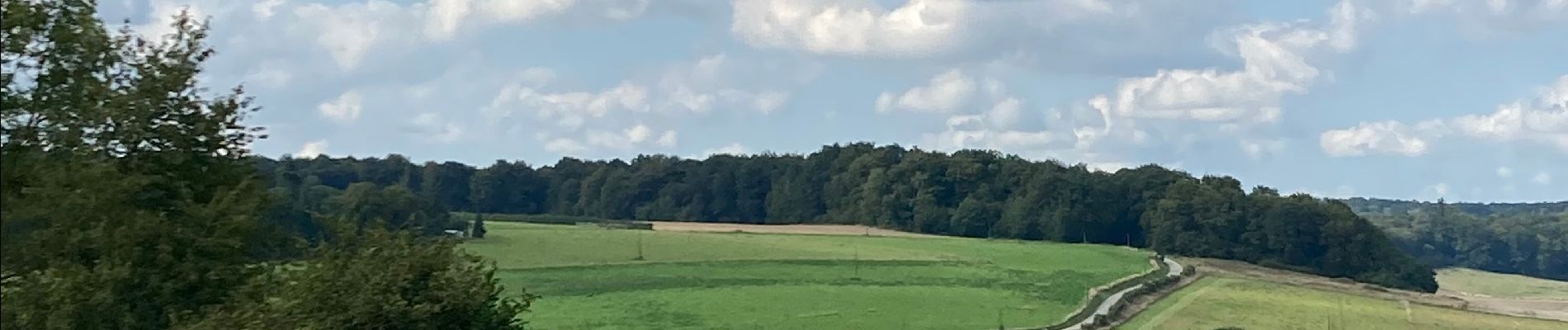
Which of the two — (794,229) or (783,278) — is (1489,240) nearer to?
(794,229)

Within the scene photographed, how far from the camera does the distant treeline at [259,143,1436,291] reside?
290 feet

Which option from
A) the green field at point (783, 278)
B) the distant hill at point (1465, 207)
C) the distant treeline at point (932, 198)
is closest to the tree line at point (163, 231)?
the green field at point (783, 278)

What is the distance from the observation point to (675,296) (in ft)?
171

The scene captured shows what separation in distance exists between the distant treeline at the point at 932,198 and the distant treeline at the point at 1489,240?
9.05m

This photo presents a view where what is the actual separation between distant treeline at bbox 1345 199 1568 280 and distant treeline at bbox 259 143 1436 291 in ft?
29.7

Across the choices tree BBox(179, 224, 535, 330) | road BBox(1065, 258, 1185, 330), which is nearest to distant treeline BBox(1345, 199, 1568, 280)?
road BBox(1065, 258, 1185, 330)

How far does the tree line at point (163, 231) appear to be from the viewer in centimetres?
1584

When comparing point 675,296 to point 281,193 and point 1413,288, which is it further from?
point 1413,288

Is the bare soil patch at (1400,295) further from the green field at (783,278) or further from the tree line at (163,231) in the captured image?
the tree line at (163,231)

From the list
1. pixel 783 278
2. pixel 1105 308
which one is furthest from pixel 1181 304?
pixel 783 278

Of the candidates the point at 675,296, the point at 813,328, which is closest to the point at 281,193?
the point at 813,328

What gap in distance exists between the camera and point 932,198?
341ft

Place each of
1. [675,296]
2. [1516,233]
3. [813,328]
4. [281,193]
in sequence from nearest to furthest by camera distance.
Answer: [281,193] < [813,328] < [675,296] < [1516,233]

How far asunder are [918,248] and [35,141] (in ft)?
210
